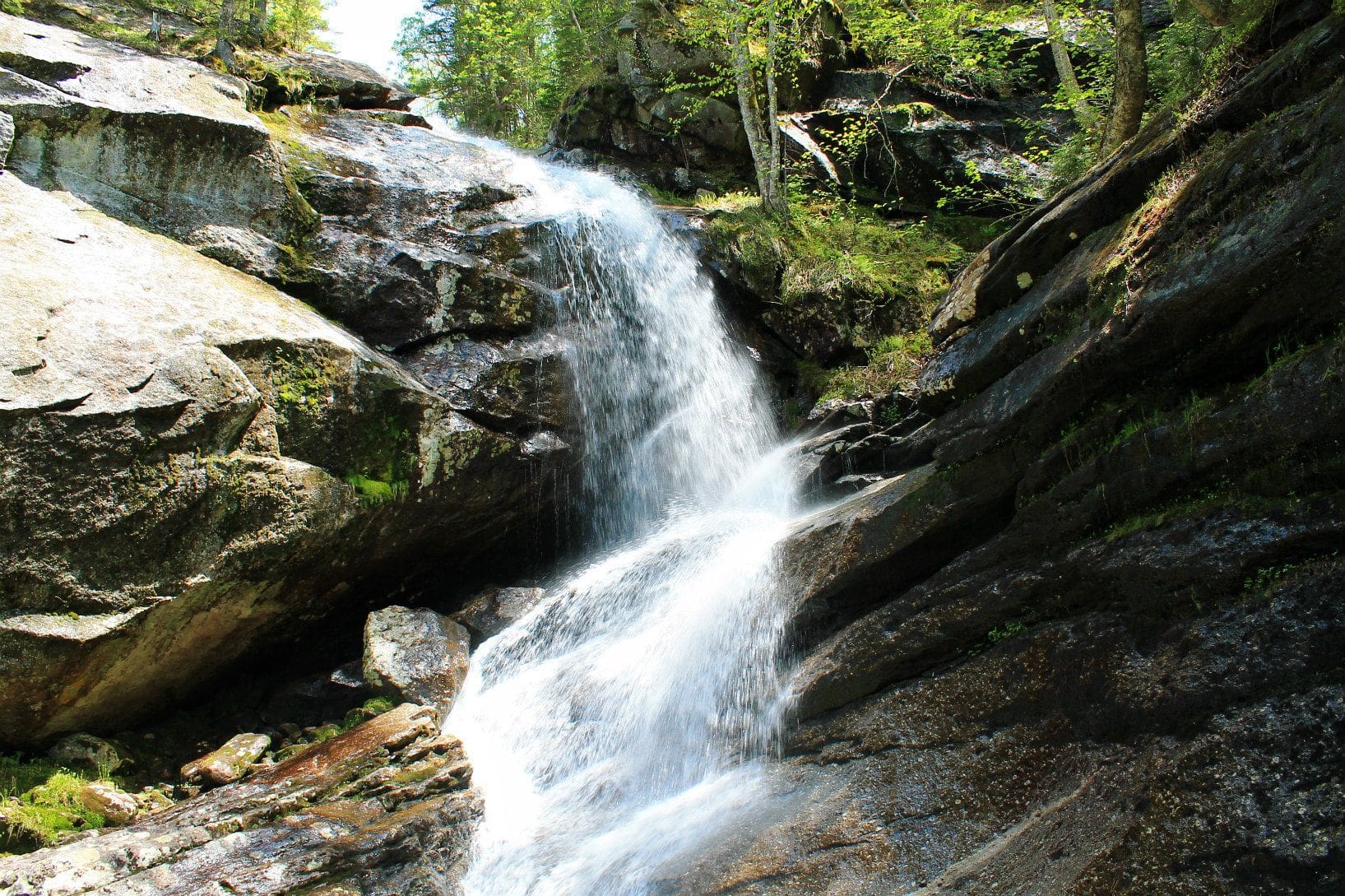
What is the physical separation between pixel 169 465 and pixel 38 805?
10.5ft

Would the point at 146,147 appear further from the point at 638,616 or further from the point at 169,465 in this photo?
the point at 638,616

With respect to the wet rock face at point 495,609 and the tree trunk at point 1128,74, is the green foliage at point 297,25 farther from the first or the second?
the tree trunk at point 1128,74

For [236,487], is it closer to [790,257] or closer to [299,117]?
[299,117]

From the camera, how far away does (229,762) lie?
309 inches

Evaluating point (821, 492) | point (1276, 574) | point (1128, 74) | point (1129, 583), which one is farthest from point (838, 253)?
point (1276, 574)

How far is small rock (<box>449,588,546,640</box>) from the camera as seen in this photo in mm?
10294

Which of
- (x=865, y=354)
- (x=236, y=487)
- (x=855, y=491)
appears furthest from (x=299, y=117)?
(x=855, y=491)

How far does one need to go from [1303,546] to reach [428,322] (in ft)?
32.7

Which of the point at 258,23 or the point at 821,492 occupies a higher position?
the point at 258,23

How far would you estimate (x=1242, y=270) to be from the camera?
5.27 m

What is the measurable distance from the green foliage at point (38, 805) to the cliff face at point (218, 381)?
17.7 inches

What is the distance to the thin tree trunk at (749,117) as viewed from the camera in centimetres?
1560

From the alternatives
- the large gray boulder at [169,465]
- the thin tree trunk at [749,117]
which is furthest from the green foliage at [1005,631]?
the thin tree trunk at [749,117]

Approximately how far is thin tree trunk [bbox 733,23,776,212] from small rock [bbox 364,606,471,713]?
34.4 feet
